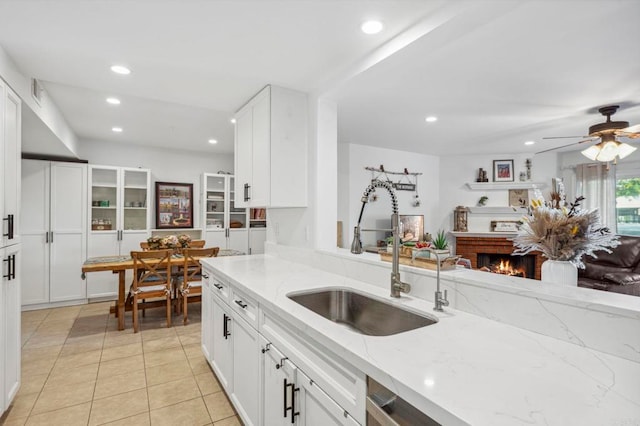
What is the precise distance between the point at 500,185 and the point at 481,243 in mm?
1153

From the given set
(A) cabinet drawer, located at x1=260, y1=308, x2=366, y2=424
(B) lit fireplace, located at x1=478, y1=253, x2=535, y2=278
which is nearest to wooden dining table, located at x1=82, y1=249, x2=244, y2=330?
(A) cabinet drawer, located at x1=260, y1=308, x2=366, y2=424

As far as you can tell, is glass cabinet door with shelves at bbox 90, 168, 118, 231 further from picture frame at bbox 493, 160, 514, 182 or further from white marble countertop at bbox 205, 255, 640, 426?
picture frame at bbox 493, 160, 514, 182

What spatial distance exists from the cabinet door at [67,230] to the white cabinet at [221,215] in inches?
69.7

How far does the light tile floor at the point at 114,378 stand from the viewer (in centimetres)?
216

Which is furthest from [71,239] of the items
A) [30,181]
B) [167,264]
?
[167,264]

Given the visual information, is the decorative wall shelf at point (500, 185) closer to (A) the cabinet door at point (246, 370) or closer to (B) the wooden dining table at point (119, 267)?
(B) the wooden dining table at point (119, 267)

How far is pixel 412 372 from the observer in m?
0.89

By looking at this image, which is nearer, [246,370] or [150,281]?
[246,370]

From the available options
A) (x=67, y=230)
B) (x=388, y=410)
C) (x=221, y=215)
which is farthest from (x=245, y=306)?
(x=221, y=215)

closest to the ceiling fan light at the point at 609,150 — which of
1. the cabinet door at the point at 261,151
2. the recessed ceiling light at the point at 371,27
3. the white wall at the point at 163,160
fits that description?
the recessed ceiling light at the point at 371,27

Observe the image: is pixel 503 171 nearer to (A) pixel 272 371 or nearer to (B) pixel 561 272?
(B) pixel 561 272

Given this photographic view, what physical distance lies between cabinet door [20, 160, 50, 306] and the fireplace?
21.5 feet

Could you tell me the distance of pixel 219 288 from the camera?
240cm

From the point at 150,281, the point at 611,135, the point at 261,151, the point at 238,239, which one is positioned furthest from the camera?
the point at 238,239
